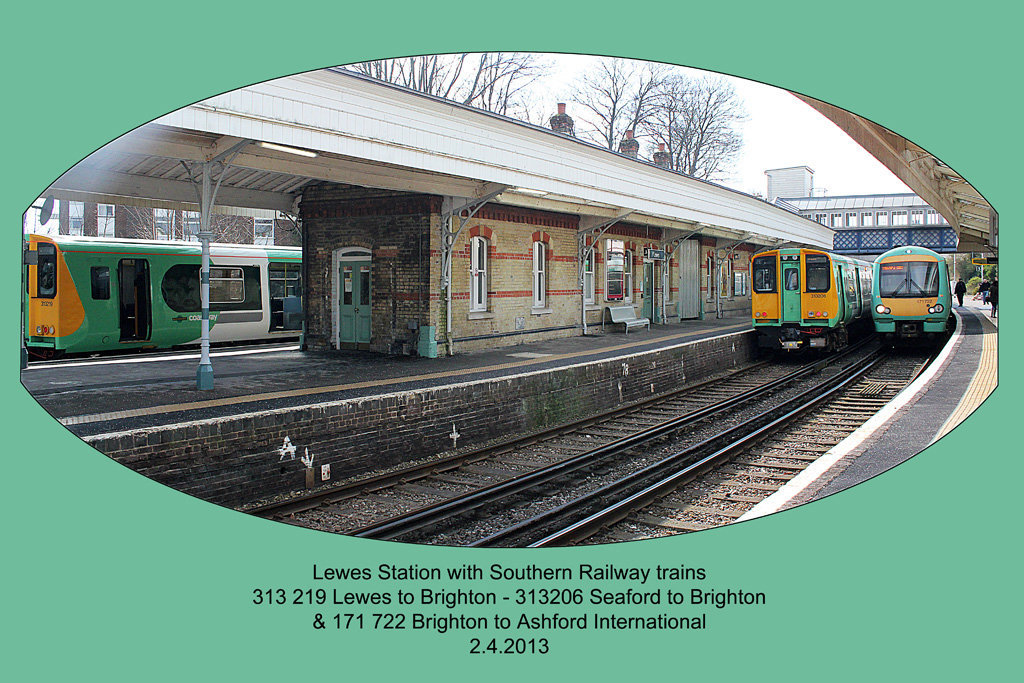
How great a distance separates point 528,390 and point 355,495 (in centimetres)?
468

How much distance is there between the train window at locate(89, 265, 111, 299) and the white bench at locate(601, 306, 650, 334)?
1325 centimetres

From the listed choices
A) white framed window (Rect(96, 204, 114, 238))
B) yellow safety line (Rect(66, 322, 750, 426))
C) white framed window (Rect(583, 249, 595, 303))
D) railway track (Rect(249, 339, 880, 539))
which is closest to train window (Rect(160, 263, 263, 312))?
white framed window (Rect(96, 204, 114, 238))

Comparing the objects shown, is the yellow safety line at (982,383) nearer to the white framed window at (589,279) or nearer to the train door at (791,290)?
the train door at (791,290)

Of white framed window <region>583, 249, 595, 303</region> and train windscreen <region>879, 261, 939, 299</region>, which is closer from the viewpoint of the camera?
train windscreen <region>879, 261, 939, 299</region>

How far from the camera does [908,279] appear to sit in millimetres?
16609

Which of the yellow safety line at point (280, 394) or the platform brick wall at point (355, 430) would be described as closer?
the platform brick wall at point (355, 430)

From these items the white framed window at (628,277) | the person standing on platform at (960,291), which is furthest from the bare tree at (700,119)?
the white framed window at (628,277)

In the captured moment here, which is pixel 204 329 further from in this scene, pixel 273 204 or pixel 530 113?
pixel 273 204

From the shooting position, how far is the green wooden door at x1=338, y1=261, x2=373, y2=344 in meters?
16.4

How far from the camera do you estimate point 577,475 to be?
401 inches

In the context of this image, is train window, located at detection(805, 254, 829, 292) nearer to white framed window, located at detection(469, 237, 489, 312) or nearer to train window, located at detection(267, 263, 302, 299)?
white framed window, located at detection(469, 237, 489, 312)

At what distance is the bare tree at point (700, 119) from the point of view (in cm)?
671

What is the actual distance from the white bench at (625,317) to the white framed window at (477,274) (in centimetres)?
637

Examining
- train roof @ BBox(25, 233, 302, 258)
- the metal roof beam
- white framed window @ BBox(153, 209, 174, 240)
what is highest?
white framed window @ BBox(153, 209, 174, 240)
